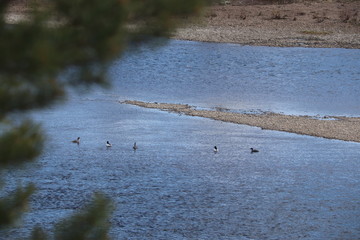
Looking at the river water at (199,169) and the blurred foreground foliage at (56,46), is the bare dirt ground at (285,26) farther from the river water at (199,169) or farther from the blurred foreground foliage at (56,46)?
the blurred foreground foliage at (56,46)

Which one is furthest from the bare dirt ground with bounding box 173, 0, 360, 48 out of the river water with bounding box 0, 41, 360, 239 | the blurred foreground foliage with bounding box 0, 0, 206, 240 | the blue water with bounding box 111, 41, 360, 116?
the blurred foreground foliage with bounding box 0, 0, 206, 240

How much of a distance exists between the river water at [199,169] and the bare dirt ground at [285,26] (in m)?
13.6

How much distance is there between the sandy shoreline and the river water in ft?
1.50

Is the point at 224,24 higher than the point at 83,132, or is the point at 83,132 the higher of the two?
the point at 224,24

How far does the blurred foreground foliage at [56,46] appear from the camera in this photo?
199 inches

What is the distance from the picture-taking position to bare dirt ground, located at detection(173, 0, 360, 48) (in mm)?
43594

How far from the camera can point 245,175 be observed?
57.5 ft

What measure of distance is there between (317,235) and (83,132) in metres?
9.37

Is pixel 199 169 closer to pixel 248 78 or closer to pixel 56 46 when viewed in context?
pixel 56 46

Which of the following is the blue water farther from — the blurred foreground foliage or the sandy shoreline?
the blurred foreground foliage

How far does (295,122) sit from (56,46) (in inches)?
716

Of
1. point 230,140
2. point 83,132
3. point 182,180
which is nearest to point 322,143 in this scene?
point 230,140

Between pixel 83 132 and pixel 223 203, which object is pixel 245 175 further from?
pixel 83 132

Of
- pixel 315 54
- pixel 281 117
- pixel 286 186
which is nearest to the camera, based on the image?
pixel 286 186
